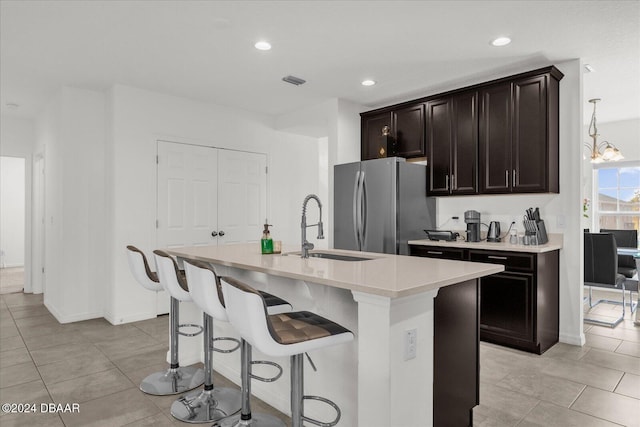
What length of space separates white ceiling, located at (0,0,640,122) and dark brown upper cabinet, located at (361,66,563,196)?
0.19 m

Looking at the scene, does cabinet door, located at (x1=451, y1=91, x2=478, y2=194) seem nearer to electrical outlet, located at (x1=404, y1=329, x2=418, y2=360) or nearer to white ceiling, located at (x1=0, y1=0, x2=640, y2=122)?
white ceiling, located at (x1=0, y1=0, x2=640, y2=122)

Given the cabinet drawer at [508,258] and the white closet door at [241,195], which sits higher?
the white closet door at [241,195]

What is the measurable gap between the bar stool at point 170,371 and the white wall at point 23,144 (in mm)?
4260

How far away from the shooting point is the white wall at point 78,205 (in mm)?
4414

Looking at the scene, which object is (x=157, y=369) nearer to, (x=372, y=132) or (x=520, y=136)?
(x=372, y=132)

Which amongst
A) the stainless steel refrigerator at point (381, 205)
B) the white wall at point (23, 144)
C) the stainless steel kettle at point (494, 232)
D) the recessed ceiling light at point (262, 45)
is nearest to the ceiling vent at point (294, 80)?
the recessed ceiling light at point (262, 45)

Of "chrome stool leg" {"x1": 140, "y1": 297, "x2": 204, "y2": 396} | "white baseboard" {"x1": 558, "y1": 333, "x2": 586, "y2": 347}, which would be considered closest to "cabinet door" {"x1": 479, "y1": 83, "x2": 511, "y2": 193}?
"white baseboard" {"x1": 558, "y1": 333, "x2": 586, "y2": 347}

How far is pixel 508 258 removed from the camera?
137 inches

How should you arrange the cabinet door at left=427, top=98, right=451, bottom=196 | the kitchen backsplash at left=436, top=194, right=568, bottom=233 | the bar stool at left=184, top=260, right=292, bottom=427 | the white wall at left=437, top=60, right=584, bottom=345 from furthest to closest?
the cabinet door at left=427, top=98, right=451, bottom=196 → the kitchen backsplash at left=436, top=194, right=568, bottom=233 → the white wall at left=437, top=60, right=584, bottom=345 → the bar stool at left=184, top=260, right=292, bottom=427

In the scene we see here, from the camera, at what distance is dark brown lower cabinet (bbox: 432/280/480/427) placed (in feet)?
6.10

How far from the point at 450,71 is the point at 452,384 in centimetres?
303

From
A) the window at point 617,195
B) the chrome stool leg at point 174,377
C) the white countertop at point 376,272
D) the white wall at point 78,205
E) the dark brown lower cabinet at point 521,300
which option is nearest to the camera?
the white countertop at point 376,272

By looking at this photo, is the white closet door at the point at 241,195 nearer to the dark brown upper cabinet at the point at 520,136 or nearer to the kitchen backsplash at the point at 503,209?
the kitchen backsplash at the point at 503,209

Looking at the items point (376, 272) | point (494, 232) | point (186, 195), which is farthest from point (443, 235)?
point (186, 195)
